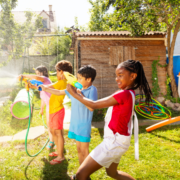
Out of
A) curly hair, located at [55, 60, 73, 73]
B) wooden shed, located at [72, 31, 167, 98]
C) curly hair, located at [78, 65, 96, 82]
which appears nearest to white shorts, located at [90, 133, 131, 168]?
curly hair, located at [78, 65, 96, 82]

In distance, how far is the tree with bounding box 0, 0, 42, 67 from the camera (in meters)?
4.57

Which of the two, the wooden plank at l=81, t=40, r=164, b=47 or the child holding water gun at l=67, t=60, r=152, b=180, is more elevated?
the wooden plank at l=81, t=40, r=164, b=47

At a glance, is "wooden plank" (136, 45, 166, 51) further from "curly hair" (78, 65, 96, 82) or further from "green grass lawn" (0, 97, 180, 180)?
"curly hair" (78, 65, 96, 82)

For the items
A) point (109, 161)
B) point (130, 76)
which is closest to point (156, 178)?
point (109, 161)

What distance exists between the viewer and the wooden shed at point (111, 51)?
6.75m

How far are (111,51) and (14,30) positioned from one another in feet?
10.8

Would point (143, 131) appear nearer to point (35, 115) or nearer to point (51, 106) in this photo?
point (51, 106)

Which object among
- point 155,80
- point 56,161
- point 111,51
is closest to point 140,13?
point 111,51

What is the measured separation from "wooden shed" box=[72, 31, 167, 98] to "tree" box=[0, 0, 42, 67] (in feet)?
7.27

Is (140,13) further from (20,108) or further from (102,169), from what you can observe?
(102,169)

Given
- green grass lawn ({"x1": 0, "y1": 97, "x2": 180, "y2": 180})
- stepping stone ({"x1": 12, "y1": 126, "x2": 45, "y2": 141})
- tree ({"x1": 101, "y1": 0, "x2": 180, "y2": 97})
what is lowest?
green grass lawn ({"x1": 0, "y1": 97, "x2": 180, "y2": 180})

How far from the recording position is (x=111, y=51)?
6816 mm

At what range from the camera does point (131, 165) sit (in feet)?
9.30

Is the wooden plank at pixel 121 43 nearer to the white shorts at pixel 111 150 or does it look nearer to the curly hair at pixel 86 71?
the curly hair at pixel 86 71
